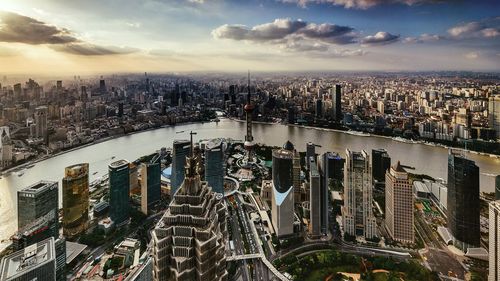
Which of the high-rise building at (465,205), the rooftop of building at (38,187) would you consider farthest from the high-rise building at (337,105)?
the rooftop of building at (38,187)

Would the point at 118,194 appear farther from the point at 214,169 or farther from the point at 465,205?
the point at 465,205

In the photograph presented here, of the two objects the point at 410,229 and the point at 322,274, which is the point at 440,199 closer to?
the point at 410,229

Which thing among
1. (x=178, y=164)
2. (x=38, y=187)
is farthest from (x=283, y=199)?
(x=38, y=187)

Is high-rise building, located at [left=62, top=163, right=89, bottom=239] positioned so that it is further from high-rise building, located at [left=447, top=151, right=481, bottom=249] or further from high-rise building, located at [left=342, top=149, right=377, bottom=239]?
high-rise building, located at [left=447, top=151, right=481, bottom=249]

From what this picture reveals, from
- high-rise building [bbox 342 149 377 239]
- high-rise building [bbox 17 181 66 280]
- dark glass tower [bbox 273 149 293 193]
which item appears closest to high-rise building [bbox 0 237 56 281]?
high-rise building [bbox 17 181 66 280]

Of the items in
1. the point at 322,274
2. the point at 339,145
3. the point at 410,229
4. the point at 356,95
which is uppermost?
the point at 356,95

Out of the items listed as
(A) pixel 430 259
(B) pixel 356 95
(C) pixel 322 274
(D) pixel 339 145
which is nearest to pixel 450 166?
(A) pixel 430 259
